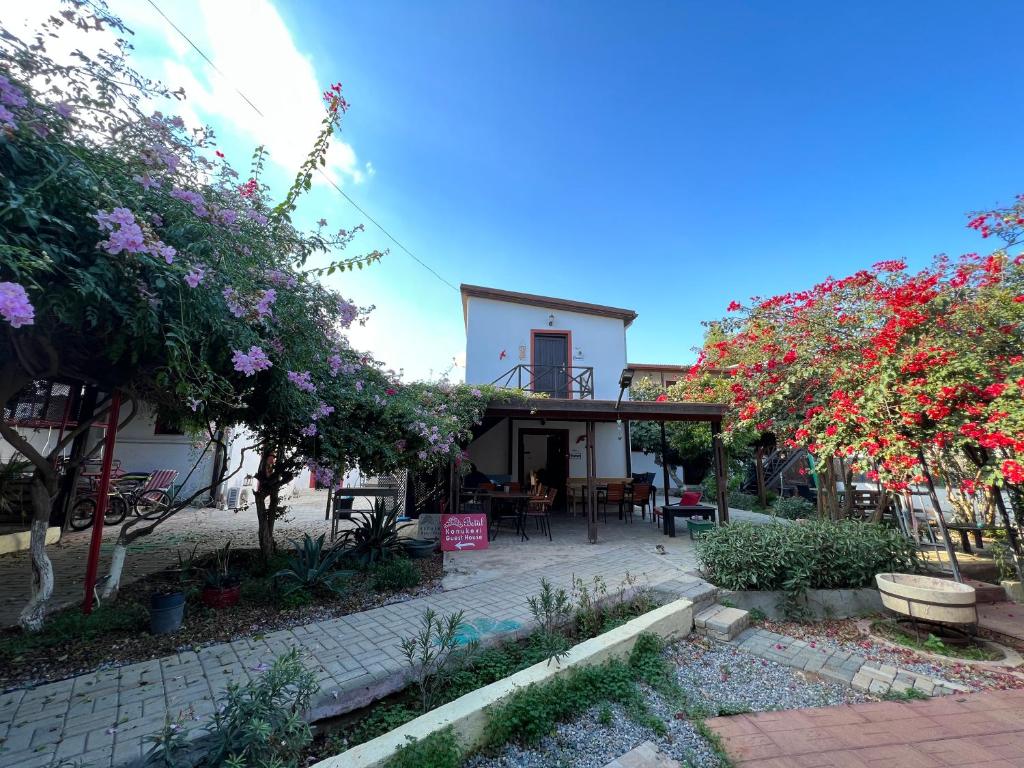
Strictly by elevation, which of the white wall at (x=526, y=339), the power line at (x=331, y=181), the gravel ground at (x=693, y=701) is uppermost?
the power line at (x=331, y=181)

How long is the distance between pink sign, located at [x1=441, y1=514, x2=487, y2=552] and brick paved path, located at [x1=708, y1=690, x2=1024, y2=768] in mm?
4439

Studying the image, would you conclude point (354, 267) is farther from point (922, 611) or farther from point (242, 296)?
point (922, 611)

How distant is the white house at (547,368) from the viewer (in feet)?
37.9

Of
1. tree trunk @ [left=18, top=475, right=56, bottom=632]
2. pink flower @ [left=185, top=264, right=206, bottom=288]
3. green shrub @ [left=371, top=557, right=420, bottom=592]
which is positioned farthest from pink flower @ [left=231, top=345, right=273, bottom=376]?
green shrub @ [left=371, top=557, right=420, bottom=592]

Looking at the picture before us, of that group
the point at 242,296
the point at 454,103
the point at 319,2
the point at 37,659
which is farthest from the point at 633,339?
the point at 37,659

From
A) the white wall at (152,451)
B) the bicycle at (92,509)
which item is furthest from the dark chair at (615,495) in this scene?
the white wall at (152,451)

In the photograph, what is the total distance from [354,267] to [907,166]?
8.70 metres

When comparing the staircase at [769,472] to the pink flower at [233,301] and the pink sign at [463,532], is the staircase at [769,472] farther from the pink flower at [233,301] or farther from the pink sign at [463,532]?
the pink flower at [233,301]

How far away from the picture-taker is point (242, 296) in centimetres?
262

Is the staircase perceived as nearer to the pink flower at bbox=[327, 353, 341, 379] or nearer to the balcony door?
the balcony door

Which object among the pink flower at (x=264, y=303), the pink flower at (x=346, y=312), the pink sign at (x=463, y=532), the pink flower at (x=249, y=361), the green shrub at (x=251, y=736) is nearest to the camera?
the green shrub at (x=251, y=736)

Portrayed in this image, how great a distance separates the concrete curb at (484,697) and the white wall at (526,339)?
8521 mm

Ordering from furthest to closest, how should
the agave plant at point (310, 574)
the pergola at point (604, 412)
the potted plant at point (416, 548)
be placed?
the pergola at point (604, 412)
the potted plant at point (416, 548)
the agave plant at point (310, 574)

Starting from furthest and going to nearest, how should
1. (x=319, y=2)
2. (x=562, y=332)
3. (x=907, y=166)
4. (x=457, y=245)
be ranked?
(x=562, y=332) → (x=457, y=245) → (x=907, y=166) → (x=319, y=2)
